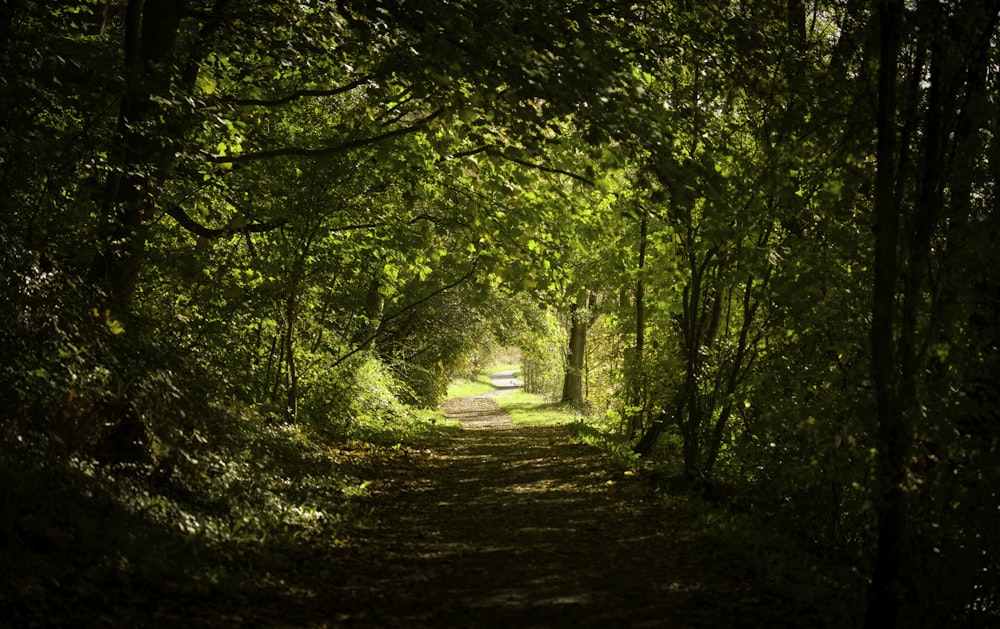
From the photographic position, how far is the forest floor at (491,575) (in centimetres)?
507

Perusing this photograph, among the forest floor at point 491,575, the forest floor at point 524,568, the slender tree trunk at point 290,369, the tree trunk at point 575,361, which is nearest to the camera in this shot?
the forest floor at point 491,575

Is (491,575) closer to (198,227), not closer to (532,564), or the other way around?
(532,564)

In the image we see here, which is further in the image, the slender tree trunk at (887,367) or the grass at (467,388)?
the grass at (467,388)

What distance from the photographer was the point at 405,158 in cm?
1137

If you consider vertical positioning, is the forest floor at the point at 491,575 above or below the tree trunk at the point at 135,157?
below

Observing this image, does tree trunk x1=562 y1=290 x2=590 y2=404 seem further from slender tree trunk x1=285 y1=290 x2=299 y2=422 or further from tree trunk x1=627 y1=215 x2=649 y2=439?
slender tree trunk x1=285 y1=290 x2=299 y2=422

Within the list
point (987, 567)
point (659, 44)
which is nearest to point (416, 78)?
point (659, 44)

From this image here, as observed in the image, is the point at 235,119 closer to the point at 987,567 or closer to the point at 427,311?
the point at 987,567

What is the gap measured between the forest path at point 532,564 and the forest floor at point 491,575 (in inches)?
0.7

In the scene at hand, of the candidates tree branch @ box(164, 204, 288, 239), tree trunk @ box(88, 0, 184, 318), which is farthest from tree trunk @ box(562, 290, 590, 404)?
tree trunk @ box(88, 0, 184, 318)

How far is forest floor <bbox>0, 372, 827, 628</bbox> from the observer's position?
16.6 ft

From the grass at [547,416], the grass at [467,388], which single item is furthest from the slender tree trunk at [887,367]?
the grass at [467,388]

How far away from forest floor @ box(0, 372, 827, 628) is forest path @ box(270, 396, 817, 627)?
2cm

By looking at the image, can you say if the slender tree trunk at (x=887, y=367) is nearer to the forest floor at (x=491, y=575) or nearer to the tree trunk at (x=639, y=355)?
the forest floor at (x=491, y=575)
